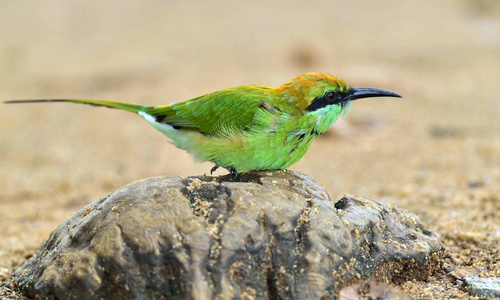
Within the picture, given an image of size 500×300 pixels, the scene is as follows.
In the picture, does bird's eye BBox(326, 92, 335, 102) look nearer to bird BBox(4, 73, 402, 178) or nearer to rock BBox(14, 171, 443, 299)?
bird BBox(4, 73, 402, 178)

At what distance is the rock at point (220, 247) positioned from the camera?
2506mm

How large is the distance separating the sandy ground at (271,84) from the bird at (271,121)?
1.13 meters

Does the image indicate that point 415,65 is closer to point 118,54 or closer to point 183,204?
point 118,54

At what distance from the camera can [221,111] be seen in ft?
12.1

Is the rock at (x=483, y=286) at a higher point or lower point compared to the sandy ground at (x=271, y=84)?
lower

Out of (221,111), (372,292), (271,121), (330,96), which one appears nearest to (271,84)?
(221,111)

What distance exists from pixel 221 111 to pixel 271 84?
545 cm

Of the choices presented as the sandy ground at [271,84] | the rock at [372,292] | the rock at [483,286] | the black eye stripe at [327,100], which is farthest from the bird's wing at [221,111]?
the rock at [483,286]

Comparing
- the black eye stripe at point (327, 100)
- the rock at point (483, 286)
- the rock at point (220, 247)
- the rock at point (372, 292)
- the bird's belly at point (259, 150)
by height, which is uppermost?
the black eye stripe at point (327, 100)

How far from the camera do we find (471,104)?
8477 mm

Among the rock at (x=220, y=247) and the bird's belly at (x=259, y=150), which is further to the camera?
the bird's belly at (x=259, y=150)

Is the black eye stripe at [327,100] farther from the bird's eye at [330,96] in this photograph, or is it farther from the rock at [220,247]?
the rock at [220,247]

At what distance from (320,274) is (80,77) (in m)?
8.96

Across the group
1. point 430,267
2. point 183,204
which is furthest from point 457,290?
point 183,204
